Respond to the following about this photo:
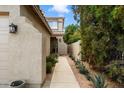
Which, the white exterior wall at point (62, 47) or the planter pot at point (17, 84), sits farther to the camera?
the white exterior wall at point (62, 47)

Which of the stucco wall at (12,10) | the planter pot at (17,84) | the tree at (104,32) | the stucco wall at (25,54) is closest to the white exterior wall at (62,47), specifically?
the tree at (104,32)

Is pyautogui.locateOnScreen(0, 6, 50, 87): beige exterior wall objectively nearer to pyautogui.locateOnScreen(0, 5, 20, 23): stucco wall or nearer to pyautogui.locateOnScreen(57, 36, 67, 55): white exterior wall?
pyautogui.locateOnScreen(0, 5, 20, 23): stucco wall

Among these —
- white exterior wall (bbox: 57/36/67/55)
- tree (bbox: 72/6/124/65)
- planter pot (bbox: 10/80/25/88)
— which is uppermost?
tree (bbox: 72/6/124/65)

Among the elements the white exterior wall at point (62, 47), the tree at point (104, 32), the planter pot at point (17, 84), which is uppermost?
the tree at point (104, 32)

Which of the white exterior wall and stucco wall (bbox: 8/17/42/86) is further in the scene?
the white exterior wall

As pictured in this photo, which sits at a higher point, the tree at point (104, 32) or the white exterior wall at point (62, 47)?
the tree at point (104, 32)

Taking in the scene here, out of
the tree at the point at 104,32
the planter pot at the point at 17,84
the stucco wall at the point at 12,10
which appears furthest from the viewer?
the tree at the point at 104,32

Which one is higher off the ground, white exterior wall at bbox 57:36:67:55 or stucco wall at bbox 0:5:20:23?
stucco wall at bbox 0:5:20:23

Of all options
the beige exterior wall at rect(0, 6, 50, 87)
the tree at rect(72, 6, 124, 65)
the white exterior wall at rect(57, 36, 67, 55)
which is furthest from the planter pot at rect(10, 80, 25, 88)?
the white exterior wall at rect(57, 36, 67, 55)

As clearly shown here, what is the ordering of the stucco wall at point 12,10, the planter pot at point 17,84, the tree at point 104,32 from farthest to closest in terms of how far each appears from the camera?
the tree at point 104,32 → the stucco wall at point 12,10 → the planter pot at point 17,84

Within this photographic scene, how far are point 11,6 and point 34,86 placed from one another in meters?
3.71

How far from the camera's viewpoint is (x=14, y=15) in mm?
9086

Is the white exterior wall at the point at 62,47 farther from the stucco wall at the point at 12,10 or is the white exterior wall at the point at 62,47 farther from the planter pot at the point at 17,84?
the planter pot at the point at 17,84

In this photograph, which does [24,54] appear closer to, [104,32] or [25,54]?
[25,54]
